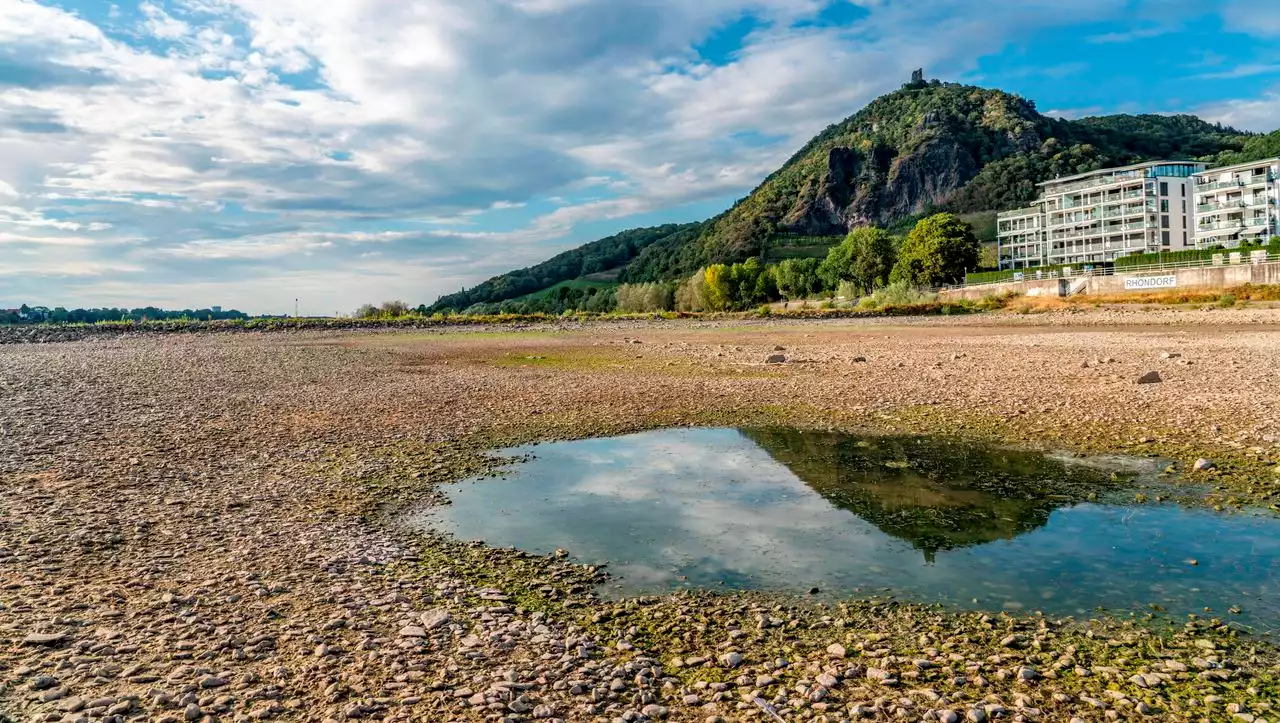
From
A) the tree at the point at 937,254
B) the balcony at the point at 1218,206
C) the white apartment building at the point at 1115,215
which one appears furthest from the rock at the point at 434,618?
the white apartment building at the point at 1115,215

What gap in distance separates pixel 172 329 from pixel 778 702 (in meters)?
87.0

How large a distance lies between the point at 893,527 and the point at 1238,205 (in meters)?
137

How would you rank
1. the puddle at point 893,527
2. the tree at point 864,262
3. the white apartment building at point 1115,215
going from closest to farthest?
the puddle at point 893,527
the tree at point 864,262
the white apartment building at point 1115,215

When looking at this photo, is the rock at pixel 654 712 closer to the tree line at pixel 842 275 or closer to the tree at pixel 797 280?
the tree line at pixel 842 275

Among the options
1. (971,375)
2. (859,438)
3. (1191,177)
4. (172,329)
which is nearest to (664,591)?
(859,438)

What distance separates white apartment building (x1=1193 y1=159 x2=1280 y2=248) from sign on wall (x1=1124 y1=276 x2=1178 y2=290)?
46.6 metres

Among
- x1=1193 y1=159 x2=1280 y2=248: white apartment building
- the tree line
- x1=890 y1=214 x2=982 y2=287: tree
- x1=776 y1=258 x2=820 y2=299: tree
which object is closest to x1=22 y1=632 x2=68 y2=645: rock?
the tree line

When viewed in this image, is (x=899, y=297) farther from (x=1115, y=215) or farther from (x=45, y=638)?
(x=45, y=638)

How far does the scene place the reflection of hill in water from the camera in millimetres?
9117

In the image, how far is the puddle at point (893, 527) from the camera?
706 centimetres

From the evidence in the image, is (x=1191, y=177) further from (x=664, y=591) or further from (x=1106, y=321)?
(x=664, y=591)

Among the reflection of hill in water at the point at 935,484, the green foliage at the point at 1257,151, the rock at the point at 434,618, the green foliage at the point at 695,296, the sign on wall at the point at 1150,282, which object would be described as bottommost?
the reflection of hill in water at the point at 935,484

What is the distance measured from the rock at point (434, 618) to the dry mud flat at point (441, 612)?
0.10 feet

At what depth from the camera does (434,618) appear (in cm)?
638
